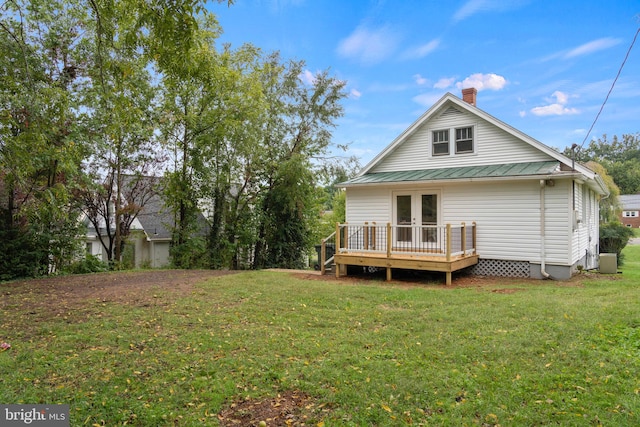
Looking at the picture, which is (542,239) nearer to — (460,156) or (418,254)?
(418,254)

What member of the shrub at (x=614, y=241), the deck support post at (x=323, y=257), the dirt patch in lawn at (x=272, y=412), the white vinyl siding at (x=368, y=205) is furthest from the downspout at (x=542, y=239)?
the dirt patch in lawn at (x=272, y=412)

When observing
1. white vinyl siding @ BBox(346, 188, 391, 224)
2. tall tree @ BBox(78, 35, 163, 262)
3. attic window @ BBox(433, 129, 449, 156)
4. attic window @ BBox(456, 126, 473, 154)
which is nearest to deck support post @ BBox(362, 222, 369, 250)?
white vinyl siding @ BBox(346, 188, 391, 224)

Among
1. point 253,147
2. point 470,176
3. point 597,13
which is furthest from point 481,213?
point 253,147

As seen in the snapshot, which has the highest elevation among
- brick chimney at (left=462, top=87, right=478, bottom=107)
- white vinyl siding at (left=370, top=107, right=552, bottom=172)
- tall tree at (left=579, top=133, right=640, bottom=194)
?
tall tree at (left=579, top=133, right=640, bottom=194)

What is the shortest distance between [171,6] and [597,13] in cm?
1134

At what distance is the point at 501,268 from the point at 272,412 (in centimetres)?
927

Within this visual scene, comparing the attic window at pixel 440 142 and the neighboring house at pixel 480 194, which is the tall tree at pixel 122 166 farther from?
the attic window at pixel 440 142

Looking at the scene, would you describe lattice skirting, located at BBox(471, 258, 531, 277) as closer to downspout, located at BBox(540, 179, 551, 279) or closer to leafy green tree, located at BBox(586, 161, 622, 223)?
downspout, located at BBox(540, 179, 551, 279)

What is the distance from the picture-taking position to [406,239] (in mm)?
11648

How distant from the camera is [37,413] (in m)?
3.06

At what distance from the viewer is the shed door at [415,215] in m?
11.3

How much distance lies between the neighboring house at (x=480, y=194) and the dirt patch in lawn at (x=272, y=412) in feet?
22.7

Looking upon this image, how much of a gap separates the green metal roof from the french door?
0.59 m

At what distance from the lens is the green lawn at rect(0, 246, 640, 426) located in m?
3.12
